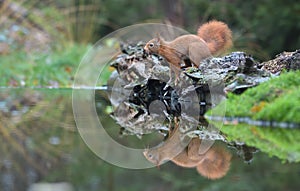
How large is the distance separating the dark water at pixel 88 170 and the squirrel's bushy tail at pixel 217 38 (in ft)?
9.85

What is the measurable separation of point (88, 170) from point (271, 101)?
7.62ft

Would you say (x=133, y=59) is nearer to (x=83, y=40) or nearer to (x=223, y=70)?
(x=223, y=70)

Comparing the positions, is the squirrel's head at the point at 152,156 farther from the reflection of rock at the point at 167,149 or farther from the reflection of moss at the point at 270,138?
the reflection of moss at the point at 270,138

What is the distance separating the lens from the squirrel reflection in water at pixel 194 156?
3.49m

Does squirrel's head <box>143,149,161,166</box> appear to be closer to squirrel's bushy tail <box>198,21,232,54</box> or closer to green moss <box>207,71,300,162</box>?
green moss <box>207,71,300,162</box>

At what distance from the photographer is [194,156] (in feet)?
13.0

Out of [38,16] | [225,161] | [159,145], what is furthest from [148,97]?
[38,16]

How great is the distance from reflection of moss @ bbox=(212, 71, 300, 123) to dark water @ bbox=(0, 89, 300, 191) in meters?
0.96

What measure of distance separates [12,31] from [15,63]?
1.60 m

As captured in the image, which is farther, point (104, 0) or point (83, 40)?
point (104, 0)

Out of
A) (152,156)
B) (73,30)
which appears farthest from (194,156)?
(73,30)

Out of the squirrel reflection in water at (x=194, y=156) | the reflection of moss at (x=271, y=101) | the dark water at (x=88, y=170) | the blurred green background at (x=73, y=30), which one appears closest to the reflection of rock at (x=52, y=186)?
the dark water at (x=88, y=170)

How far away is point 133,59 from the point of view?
9.62 metres

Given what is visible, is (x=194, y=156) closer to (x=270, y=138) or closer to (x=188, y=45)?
(x=270, y=138)
